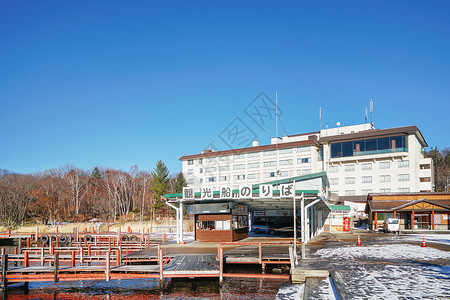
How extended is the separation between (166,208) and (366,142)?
44.1 metres

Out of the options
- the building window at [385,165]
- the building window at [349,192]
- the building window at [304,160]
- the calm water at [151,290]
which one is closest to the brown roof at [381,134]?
the building window at [304,160]

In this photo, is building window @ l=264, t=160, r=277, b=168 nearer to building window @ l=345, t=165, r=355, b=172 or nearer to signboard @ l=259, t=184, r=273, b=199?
building window @ l=345, t=165, r=355, b=172

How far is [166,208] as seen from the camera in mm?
84000

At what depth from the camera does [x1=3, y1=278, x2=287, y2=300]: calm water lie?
54.1 ft

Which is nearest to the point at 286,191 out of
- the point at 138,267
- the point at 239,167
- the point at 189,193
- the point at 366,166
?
the point at 189,193

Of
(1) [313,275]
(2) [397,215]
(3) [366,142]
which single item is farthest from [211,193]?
(3) [366,142]

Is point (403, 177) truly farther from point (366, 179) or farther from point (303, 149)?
point (303, 149)

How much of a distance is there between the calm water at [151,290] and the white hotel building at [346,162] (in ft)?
153

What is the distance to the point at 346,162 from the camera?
2940 inches

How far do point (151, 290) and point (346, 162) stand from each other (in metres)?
63.5

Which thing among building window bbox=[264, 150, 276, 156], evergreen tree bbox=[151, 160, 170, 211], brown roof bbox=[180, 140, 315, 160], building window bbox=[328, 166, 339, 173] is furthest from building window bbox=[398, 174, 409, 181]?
evergreen tree bbox=[151, 160, 170, 211]

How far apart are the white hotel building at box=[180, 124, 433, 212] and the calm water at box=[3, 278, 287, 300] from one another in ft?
153

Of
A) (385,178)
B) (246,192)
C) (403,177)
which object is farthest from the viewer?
(385,178)

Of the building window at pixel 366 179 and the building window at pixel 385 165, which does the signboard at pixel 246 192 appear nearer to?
the building window at pixel 385 165
